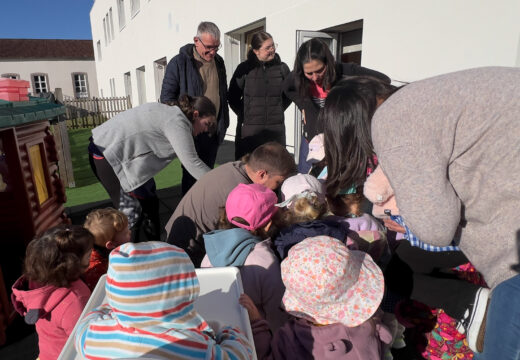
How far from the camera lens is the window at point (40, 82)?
30445mm

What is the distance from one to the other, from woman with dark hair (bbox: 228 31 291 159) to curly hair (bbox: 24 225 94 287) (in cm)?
240

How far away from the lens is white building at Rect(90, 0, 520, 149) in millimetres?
3330

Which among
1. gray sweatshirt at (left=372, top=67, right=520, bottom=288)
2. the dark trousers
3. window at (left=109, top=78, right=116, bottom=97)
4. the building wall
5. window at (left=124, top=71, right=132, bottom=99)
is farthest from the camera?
the building wall

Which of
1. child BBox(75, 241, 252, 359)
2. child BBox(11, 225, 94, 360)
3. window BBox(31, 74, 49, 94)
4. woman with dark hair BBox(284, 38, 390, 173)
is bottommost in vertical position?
child BBox(11, 225, 94, 360)

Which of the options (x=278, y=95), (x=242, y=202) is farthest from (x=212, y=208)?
(x=278, y=95)

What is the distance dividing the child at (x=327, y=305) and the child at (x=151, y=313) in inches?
13.2

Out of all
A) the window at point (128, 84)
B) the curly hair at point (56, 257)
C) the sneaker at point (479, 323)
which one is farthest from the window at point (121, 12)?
the sneaker at point (479, 323)

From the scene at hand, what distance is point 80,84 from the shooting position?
31797 mm

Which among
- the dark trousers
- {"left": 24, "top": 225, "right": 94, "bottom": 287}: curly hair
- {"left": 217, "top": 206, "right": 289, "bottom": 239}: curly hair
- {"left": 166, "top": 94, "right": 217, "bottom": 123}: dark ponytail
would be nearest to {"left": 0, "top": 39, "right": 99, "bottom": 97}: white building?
the dark trousers

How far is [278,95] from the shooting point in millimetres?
3844

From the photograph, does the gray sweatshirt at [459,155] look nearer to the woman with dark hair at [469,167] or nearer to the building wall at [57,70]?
the woman with dark hair at [469,167]

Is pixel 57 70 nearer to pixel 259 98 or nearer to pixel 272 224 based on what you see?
pixel 259 98

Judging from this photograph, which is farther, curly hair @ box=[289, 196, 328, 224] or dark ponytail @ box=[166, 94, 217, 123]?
dark ponytail @ box=[166, 94, 217, 123]

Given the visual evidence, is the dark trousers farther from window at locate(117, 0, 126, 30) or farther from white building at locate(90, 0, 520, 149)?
window at locate(117, 0, 126, 30)
